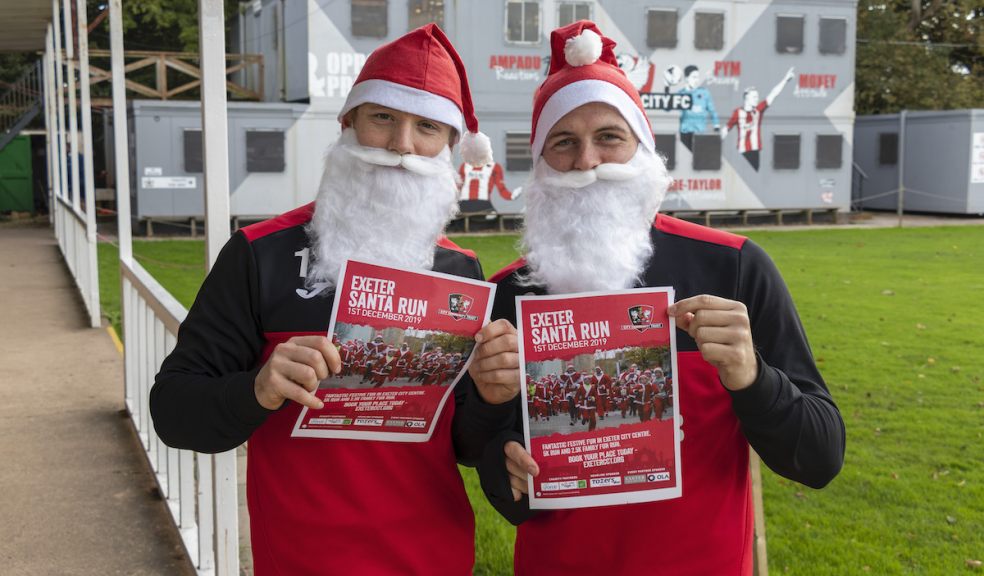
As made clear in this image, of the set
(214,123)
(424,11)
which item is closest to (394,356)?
(214,123)

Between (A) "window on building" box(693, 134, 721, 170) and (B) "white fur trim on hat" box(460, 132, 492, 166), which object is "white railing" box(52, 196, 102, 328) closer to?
(B) "white fur trim on hat" box(460, 132, 492, 166)

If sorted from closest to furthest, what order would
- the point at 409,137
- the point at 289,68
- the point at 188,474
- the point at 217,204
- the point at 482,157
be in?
the point at 409,137, the point at 482,157, the point at 217,204, the point at 188,474, the point at 289,68

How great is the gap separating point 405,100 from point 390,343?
576 mm

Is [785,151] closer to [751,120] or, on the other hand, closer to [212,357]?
[751,120]

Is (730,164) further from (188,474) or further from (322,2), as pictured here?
(188,474)

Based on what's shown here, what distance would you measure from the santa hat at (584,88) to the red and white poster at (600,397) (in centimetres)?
48

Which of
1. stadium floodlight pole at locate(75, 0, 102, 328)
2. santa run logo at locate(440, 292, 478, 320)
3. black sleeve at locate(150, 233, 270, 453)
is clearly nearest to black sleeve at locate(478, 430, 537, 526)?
santa run logo at locate(440, 292, 478, 320)

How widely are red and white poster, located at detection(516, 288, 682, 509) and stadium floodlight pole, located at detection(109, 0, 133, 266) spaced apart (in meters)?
5.42

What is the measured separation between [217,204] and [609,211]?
5.02 feet

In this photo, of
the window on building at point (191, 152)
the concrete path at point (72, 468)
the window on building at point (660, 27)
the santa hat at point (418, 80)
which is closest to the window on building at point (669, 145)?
the window on building at point (660, 27)

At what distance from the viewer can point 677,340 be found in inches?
85.7

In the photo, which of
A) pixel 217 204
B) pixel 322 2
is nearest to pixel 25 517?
pixel 217 204

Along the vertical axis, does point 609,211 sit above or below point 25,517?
above

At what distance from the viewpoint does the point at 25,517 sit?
5.29 m
